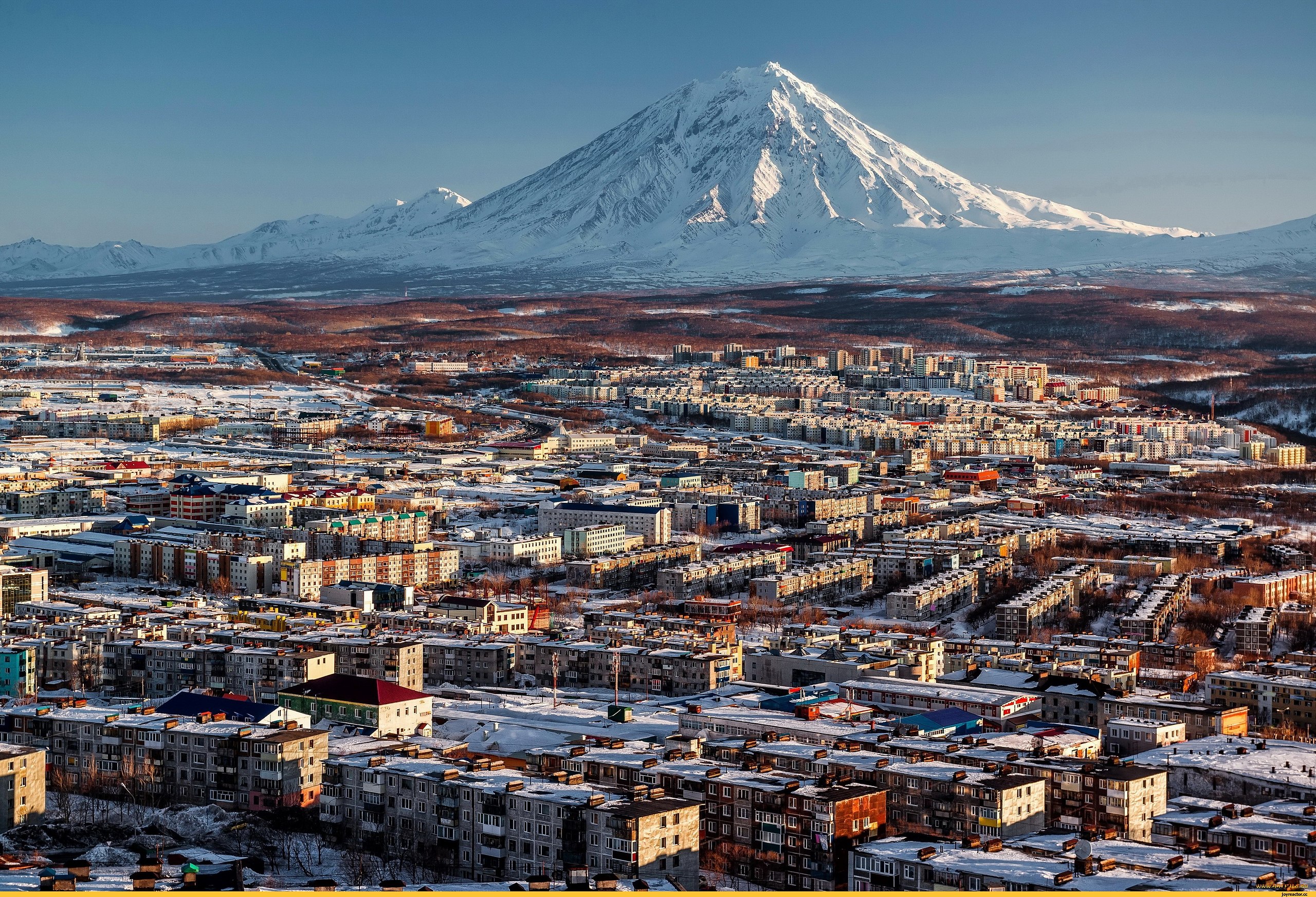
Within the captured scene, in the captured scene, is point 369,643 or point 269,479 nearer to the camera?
point 369,643

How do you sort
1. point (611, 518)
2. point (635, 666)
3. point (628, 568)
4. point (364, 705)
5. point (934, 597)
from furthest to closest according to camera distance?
point (611, 518) → point (628, 568) → point (934, 597) → point (635, 666) → point (364, 705)

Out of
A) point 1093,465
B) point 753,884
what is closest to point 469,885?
point 753,884

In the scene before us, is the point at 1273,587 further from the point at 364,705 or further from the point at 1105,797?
the point at 364,705

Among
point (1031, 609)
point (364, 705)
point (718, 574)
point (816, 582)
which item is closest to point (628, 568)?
point (718, 574)

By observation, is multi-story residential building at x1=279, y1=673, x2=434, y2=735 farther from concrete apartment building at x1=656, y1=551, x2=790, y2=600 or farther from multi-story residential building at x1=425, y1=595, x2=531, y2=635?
concrete apartment building at x1=656, y1=551, x2=790, y2=600

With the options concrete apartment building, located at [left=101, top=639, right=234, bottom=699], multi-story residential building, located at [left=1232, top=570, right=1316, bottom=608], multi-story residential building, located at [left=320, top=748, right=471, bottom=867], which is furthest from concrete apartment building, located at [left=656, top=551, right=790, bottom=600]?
multi-story residential building, located at [left=320, top=748, right=471, bottom=867]

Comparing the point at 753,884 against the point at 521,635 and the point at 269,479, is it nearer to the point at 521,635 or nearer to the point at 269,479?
the point at 521,635
